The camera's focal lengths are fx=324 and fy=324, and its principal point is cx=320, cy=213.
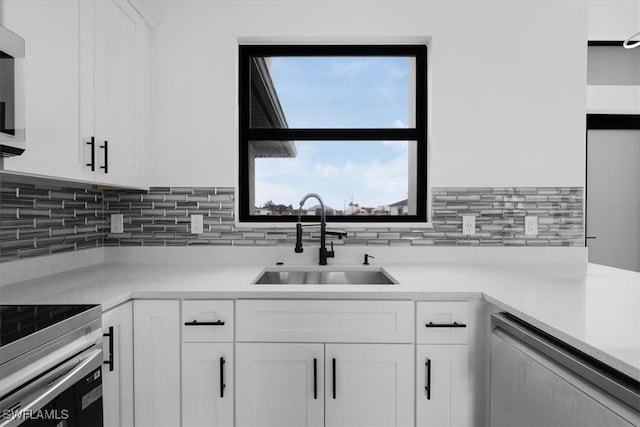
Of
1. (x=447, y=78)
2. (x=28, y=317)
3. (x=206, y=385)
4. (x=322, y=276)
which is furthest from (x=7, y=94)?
(x=447, y=78)

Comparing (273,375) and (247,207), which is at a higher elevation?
(247,207)

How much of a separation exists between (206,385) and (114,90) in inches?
59.3

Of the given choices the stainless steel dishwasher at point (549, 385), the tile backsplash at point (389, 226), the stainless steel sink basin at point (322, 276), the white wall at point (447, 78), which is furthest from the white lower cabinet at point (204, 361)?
the stainless steel dishwasher at point (549, 385)

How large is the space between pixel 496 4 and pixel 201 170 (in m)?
2.11

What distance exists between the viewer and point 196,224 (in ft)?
6.67

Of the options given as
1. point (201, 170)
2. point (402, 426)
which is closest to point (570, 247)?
point (402, 426)

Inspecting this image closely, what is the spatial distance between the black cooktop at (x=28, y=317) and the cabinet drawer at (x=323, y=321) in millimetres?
592

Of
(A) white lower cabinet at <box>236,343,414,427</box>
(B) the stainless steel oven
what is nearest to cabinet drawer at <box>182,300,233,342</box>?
(A) white lower cabinet at <box>236,343,414,427</box>

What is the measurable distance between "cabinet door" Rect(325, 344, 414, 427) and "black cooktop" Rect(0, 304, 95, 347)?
0.96 metres

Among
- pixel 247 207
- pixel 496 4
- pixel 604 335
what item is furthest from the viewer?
pixel 247 207

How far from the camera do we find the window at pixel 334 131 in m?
2.15

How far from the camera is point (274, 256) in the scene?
6.64 ft

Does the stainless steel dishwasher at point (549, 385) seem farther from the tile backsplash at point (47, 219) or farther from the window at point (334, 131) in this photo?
the tile backsplash at point (47, 219)

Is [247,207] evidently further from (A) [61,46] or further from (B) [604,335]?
A: (B) [604,335]
